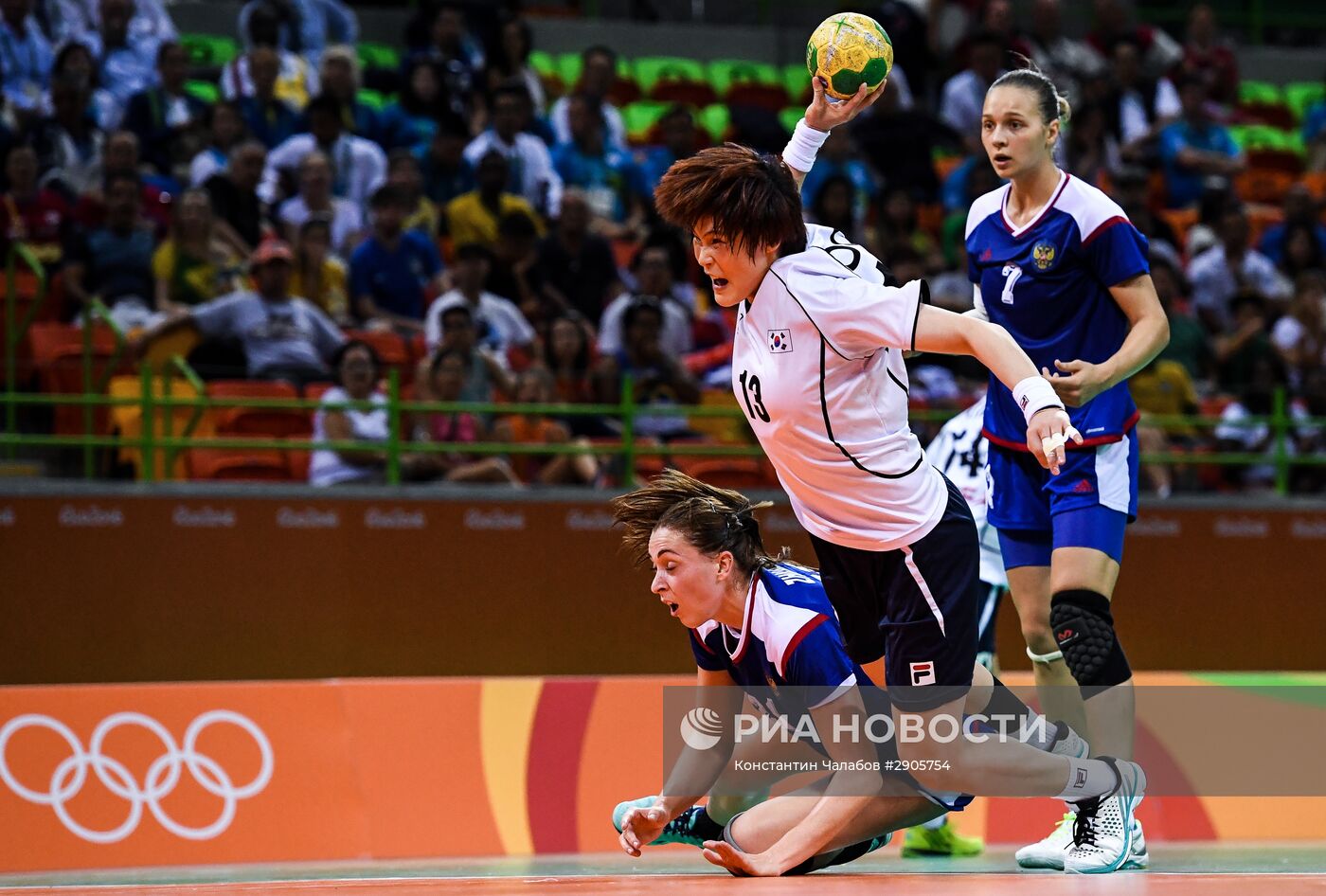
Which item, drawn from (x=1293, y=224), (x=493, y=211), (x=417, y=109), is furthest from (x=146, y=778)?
(x=1293, y=224)

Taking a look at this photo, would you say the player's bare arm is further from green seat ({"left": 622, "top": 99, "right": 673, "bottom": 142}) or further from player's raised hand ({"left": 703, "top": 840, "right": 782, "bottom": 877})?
→ green seat ({"left": 622, "top": 99, "right": 673, "bottom": 142})

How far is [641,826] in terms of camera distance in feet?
16.5

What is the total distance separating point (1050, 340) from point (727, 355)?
19.8 feet

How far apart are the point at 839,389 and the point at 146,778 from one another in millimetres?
3704

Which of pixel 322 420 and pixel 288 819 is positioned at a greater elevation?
pixel 322 420

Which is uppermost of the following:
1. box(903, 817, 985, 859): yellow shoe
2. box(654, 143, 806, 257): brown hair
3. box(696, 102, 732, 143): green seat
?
box(696, 102, 732, 143): green seat

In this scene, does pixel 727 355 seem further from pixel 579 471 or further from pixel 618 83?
pixel 618 83

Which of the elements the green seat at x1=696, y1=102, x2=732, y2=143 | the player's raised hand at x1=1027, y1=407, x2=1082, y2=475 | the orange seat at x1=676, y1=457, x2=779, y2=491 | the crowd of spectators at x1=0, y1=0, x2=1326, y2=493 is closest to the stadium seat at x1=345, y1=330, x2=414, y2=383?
the crowd of spectators at x1=0, y1=0, x2=1326, y2=493

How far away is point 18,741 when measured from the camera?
264 inches

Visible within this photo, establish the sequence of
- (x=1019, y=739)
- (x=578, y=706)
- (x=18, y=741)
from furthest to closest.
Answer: (x=578, y=706)
(x=18, y=741)
(x=1019, y=739)

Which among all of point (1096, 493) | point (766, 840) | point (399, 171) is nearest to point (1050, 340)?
point (1096, 493)

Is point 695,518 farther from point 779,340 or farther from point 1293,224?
point 1293,224

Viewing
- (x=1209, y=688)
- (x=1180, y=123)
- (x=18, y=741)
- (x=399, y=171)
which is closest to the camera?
(x=18, y=741)

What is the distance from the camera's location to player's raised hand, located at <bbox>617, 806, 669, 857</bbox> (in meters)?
5.04
